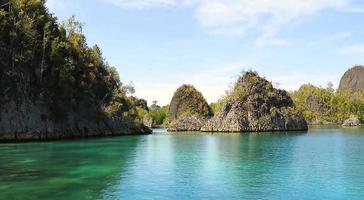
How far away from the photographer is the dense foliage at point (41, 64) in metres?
80.6

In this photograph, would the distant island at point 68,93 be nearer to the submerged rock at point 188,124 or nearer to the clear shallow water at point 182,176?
the submerged rock at point 188,124

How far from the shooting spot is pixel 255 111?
417 ft

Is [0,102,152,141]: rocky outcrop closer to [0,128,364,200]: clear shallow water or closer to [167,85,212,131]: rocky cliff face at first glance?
[0,128,364,200]: clear shallow water

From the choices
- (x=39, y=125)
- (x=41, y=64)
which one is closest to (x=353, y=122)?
(x=41, y=64)

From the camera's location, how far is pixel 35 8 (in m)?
87.7

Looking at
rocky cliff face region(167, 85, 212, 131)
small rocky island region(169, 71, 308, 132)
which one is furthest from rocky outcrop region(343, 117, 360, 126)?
rocky cliff face region(167, 85, 212, 131)

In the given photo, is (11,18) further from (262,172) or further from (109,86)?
(262,172)

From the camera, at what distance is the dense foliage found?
80.6m

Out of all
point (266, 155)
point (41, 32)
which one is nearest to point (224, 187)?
point (266, 155)

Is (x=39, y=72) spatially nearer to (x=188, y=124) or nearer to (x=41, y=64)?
(x=41, y=64)

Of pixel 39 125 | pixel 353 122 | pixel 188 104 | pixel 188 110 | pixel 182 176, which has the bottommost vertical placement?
pixel 182 176

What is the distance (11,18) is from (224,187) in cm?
6431

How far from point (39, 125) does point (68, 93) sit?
1136 cm

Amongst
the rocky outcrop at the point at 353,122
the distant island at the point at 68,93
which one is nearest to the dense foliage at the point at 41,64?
the distant island at the point at 68,93
